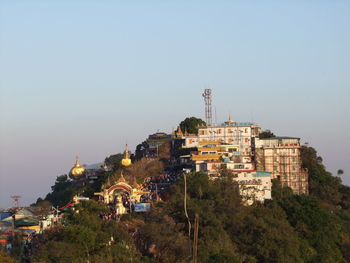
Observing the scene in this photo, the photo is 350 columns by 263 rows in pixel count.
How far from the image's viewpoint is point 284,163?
169ft

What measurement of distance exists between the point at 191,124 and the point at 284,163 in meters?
11.2

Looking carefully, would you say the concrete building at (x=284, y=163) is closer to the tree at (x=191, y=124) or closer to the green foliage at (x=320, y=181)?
the green foliage at (x=320, y=181)

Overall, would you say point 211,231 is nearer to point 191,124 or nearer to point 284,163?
point 284,163

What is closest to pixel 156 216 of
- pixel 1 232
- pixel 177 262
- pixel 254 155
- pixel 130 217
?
pixel 130 217

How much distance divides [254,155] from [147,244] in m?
18.3

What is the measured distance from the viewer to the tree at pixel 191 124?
2335 inches

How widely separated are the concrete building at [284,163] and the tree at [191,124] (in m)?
8.66

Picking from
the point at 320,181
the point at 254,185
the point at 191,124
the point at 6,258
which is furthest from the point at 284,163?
the point at 6,258

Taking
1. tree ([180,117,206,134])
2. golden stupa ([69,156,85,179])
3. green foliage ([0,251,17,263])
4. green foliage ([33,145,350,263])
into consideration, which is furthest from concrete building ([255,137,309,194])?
green foliage ([0,251,17,263])

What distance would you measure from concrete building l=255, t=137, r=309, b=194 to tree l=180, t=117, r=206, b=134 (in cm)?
866

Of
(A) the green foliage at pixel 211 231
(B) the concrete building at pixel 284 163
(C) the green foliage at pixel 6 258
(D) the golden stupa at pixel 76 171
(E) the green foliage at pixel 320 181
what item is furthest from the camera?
(D) the golden stupa at pixel 76 171

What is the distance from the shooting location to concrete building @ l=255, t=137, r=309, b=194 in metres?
51.1

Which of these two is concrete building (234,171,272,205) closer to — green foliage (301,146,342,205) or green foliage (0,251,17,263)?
→ green foliage (301,146,342,205)

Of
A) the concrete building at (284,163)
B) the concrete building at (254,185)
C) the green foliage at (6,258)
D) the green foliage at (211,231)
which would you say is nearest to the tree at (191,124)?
the concrete building at (284,163)
